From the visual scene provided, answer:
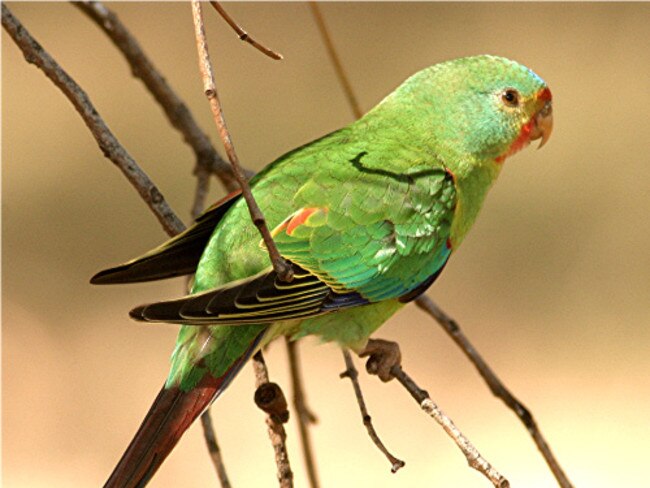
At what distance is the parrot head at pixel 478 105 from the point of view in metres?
3.15

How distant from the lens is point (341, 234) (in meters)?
2.75

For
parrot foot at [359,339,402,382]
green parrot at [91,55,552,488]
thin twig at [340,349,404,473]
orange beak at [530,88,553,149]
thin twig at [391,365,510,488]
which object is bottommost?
thin twig at [391,365,510,488]

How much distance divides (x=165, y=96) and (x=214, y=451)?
1204 millimetres

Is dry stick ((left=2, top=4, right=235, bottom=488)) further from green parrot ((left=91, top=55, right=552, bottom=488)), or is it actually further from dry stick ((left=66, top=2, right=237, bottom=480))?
dry stick ((left=66, top=2, right=237, bottom=480))

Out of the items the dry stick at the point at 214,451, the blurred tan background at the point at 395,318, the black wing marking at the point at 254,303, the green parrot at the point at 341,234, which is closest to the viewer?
the black wing marking at the point at 254,303

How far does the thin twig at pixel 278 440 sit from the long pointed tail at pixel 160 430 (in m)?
0.12

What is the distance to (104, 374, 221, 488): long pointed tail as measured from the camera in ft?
7.47

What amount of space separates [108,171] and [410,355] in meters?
2.49

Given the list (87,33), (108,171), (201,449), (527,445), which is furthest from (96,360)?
(87,33)

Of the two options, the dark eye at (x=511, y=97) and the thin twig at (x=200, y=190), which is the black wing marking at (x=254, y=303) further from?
the dark eye at (x=511, y=97)

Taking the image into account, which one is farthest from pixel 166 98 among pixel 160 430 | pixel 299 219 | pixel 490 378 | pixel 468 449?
pixel 468 449

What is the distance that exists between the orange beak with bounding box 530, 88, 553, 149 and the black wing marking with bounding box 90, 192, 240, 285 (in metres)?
1.12

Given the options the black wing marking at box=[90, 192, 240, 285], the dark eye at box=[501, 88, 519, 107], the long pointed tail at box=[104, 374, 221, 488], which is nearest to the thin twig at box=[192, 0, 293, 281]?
the long pointed tail at box=[104, 374, 221, 488]

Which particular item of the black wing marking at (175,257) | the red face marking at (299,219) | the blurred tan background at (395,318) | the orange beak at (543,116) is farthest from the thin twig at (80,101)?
the blurred tan background at (395,318)
